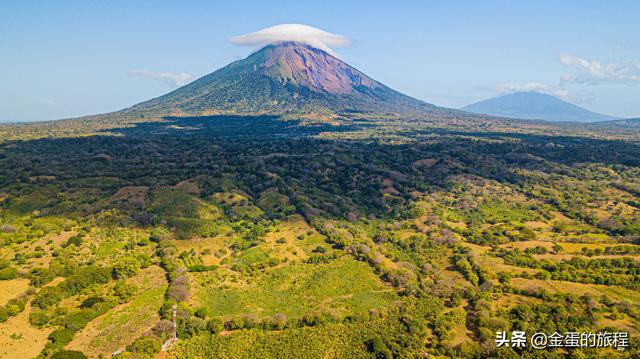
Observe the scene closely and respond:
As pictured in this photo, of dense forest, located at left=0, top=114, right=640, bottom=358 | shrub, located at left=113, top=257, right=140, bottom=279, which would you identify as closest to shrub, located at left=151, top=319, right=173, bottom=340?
dense forest, located at left=0, top=114, right=640, bottom=358

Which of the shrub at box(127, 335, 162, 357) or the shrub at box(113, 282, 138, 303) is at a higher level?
the shrub at box(113, 282, 138, 303)

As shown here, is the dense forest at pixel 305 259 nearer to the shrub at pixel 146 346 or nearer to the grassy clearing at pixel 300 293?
the shrub at pixel 146 346

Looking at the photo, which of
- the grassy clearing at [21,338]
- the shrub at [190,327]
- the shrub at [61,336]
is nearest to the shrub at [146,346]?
the shrub at [190,327]

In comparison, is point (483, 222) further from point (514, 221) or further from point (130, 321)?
point (130, 321)

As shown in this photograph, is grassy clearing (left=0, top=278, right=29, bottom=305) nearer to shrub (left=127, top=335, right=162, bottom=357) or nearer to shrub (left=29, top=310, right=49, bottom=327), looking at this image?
shrub (left=29, top=310, right=49, bottom=327)

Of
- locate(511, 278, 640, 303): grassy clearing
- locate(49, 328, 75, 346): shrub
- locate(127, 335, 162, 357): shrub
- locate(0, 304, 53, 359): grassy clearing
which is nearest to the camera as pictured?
locate(0, 304, 53, 359): grassy clearing
